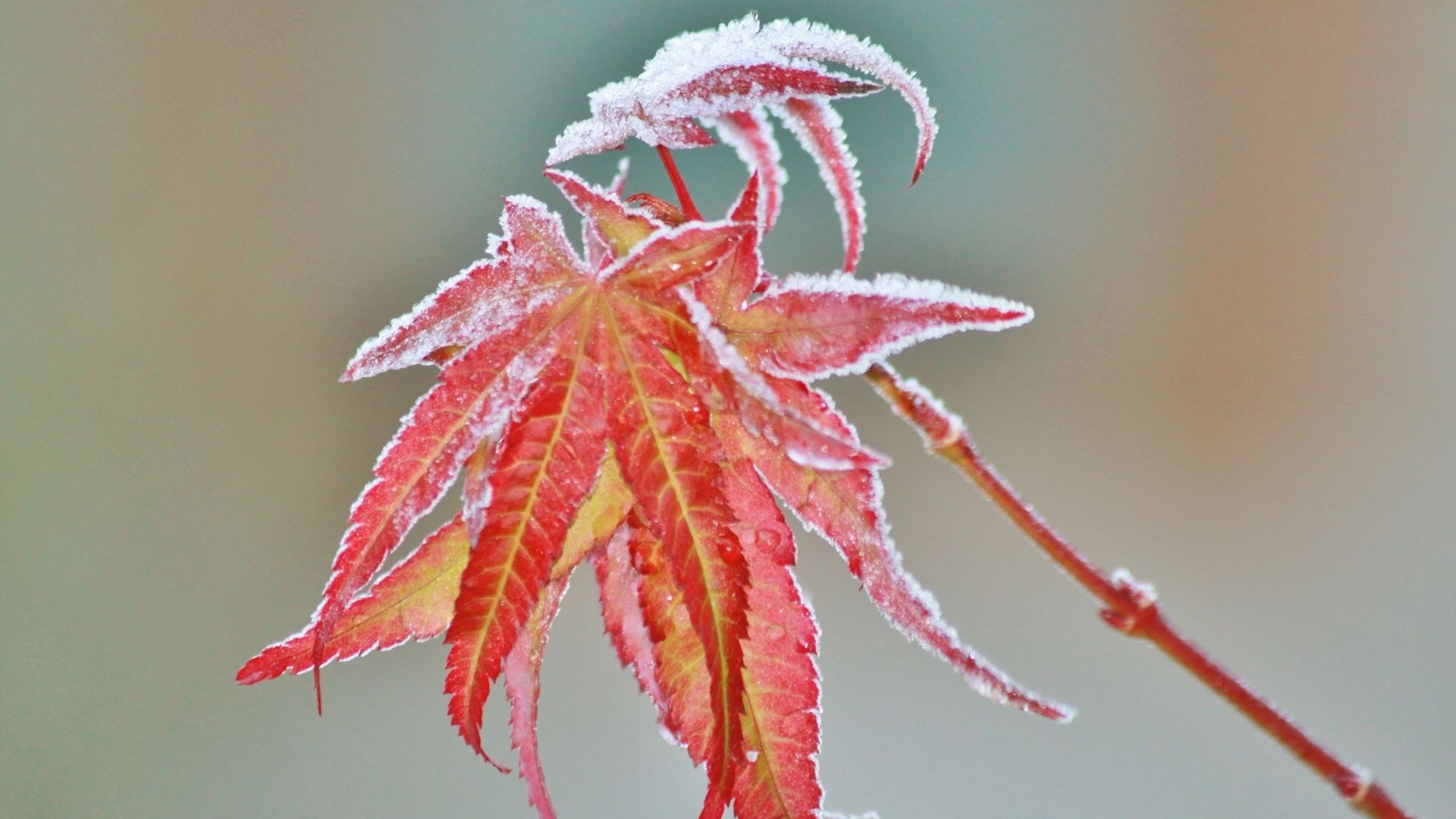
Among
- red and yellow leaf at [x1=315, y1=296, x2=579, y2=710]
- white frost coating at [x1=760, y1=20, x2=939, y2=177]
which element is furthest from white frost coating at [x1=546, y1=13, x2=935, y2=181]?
red and yellow leaf at [x1=315, y1=296, x2=579, y2=710]

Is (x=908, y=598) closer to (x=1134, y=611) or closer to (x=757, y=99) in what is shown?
(x=1134, y=611)

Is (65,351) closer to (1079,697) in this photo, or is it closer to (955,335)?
(955,335)

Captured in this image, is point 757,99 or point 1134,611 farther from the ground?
point 757,99

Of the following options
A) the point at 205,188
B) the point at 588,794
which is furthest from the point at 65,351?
the point at 588,794

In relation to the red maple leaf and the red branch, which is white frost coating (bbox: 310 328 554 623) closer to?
the red maple leaf

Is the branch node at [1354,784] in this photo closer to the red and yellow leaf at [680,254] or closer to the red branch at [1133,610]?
the red branch at [1133,610]

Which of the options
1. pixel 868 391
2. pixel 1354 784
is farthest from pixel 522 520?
pixel 868 391
